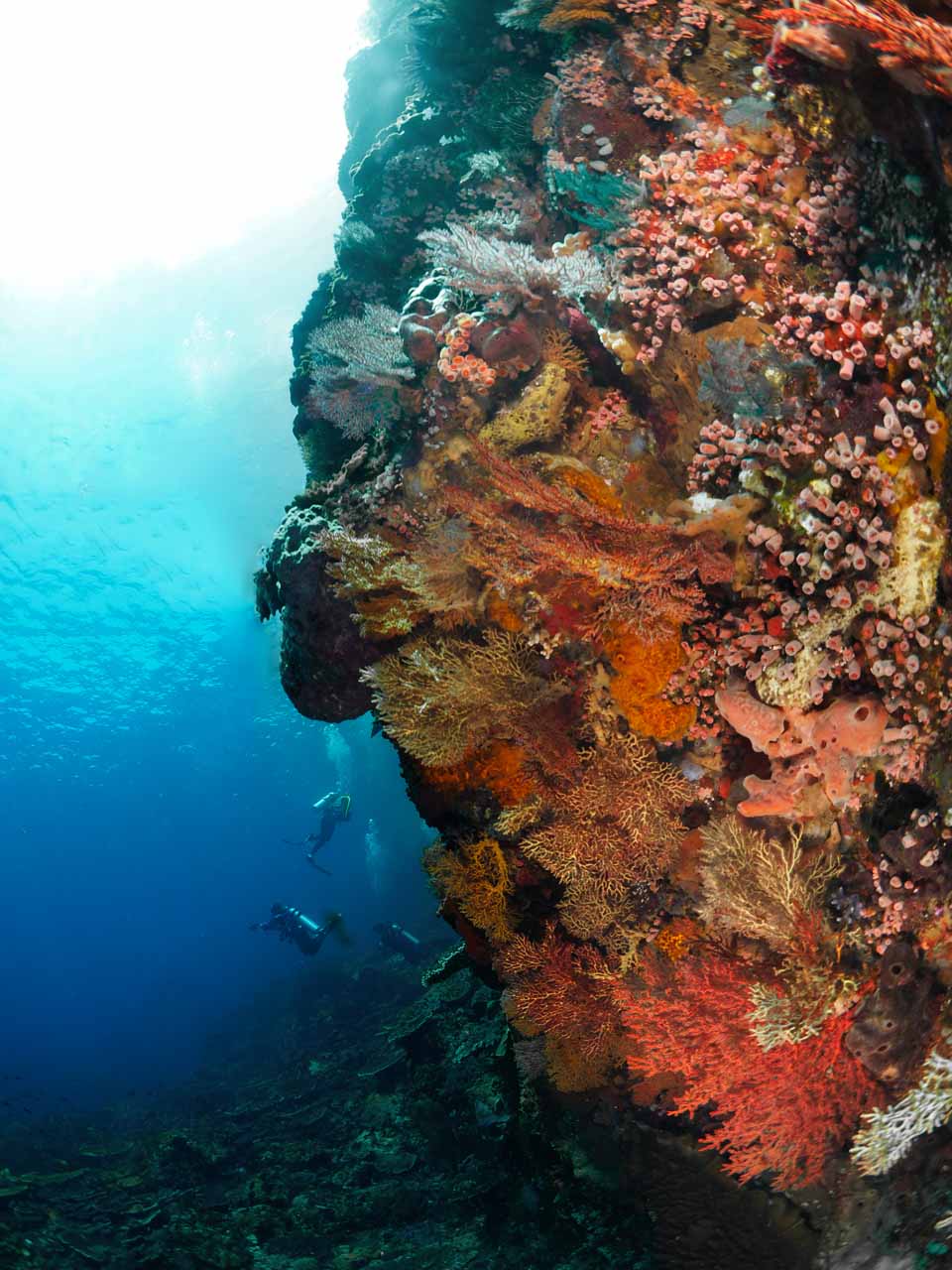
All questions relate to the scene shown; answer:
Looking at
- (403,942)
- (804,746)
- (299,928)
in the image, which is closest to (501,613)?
(804,746)

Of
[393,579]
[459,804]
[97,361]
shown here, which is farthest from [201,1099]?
[97,361]

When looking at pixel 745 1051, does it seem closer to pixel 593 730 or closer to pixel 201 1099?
pixel 593 730

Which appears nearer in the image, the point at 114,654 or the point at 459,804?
the point at 459,804

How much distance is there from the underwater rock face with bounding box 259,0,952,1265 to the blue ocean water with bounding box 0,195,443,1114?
2162 cm

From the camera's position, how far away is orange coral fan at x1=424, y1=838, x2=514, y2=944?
500 cm

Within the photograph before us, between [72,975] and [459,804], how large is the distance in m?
76.7

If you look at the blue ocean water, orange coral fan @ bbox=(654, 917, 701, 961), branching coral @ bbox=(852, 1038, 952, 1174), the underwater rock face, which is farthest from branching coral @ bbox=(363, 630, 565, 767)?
the blue ocean water

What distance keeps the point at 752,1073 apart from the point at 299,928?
53.6 feet

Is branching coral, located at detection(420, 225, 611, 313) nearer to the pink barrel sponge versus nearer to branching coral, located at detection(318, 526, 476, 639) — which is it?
branching coral, located at detection(318, 526, 476, 639)

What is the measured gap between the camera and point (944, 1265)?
13.2 feet

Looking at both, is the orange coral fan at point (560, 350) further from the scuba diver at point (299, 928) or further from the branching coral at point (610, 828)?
the scuba diver at point (299, 928)

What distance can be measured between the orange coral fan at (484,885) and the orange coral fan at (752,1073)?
1.20 meters

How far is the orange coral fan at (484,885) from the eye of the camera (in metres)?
5.00

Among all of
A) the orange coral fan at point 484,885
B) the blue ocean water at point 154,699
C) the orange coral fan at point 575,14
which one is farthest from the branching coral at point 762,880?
the blue ocean water at point 154,699
